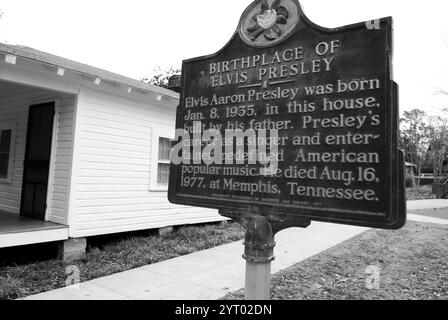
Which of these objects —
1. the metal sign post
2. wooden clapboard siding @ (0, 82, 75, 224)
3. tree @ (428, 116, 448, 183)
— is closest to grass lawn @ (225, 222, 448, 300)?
the metal sign post

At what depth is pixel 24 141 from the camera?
8.46m

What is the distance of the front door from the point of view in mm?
7562

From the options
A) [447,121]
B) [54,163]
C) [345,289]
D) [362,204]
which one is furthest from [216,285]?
[447,121]

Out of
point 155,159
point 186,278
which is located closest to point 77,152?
point 155,159

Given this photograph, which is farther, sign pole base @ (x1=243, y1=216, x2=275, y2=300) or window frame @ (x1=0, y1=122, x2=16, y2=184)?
window frame @ (x1=0, y1=122, x2=16, y2=184)

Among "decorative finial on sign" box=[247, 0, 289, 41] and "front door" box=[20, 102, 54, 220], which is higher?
"decorative finial on sign" box=[247, 0, 289, 41]

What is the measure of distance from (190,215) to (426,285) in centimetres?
542

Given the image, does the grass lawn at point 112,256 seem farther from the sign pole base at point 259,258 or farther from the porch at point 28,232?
the sign pole base at point 259,258

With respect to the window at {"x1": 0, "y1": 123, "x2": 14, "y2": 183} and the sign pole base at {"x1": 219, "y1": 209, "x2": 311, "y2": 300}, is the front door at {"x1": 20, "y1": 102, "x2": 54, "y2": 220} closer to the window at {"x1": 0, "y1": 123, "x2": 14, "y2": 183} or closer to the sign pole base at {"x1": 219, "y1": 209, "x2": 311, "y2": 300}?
the window at {"x1": 0, "y1": 123, "x2": 14, "y2": 183}

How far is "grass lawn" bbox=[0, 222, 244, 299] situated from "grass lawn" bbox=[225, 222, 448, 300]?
2262 mm

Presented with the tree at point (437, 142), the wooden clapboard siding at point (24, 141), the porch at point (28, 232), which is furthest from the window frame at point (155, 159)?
the tree at point (437, 142)

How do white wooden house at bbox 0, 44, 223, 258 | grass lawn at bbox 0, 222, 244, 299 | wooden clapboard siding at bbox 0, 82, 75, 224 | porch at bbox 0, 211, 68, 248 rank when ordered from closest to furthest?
grass lawn at bbox 0, 222, 244, 299
porch at bbox 0, 211, 68, 248
white wooden house at bbox 0, 44, 223, 258
wooden clapboard siding at bbox 0, 82, 75, 224

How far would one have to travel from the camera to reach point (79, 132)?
22.8 feet
